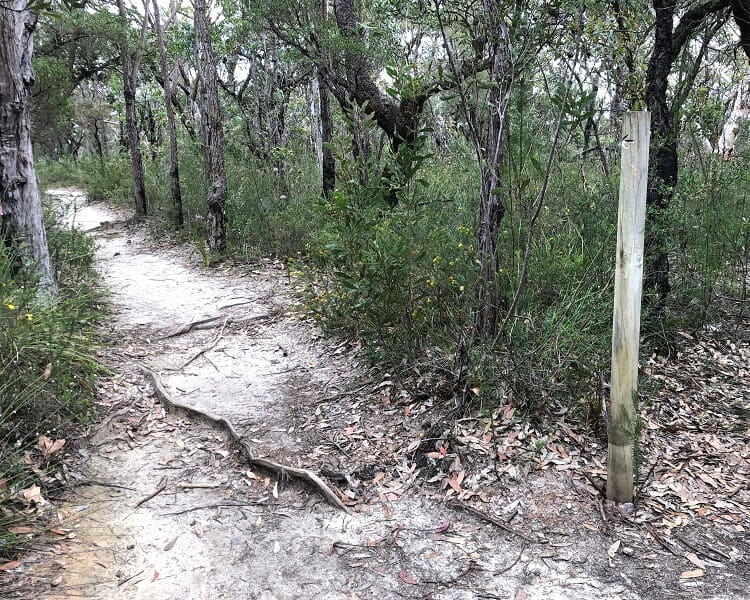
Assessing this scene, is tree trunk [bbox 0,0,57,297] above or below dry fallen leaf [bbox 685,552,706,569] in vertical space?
above

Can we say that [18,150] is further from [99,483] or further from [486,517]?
[486,517]

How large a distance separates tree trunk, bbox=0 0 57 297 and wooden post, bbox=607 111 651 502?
14.3 ft

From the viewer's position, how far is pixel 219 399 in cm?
449

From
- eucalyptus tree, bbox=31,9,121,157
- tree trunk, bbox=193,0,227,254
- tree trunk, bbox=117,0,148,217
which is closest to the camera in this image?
tree trunk, bbox=193,0,227,254

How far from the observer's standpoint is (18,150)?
4.98 meters

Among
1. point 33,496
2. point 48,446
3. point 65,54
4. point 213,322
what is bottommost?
point 33,496

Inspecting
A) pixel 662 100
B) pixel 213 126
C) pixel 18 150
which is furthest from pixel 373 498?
pixel 213 126

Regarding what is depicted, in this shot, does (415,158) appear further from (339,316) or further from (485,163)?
(339,316)

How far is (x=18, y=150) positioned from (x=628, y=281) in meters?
5.03

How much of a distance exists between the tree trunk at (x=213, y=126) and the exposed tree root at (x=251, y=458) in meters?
4.33

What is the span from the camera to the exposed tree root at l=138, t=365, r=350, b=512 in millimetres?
3260

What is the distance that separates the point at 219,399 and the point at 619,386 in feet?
9.80

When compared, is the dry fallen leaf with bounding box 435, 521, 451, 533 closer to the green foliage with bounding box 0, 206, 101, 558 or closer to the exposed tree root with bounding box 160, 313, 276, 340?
the green foliage with bounding box 0, 206, 101, 558

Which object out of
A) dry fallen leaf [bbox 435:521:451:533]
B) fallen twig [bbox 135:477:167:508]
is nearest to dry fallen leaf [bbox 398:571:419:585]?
dry fallen leaf [bbox 435:521:451:533]
